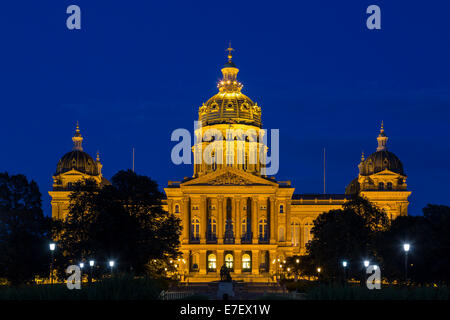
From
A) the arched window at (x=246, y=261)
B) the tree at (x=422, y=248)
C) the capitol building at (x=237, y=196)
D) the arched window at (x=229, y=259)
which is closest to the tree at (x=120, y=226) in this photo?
the tree at (x=422, y=248)

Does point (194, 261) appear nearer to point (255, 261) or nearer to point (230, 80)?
point (255, 261)

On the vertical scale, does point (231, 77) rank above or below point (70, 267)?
above

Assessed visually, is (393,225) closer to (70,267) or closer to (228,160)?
(70,267)

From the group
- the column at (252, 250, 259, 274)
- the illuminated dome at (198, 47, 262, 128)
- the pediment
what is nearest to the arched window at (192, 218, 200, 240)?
the pediment

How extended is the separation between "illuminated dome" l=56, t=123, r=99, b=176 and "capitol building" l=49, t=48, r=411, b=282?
182 millimetres

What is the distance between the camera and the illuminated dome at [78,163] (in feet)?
520

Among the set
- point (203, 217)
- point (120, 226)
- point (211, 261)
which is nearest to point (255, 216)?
point (203, 217)

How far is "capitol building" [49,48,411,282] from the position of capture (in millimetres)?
141750

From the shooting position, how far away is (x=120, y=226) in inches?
3578

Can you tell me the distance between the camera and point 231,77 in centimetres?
17000

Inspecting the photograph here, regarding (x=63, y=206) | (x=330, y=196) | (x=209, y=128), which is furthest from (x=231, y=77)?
(x=63, y=206)

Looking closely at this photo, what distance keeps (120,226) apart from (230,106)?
253 feet

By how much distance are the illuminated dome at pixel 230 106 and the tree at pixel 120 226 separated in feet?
213

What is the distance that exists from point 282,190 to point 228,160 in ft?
52.8
